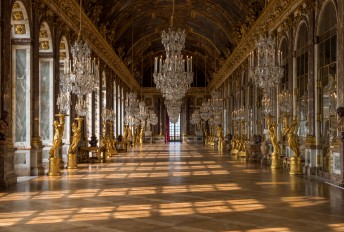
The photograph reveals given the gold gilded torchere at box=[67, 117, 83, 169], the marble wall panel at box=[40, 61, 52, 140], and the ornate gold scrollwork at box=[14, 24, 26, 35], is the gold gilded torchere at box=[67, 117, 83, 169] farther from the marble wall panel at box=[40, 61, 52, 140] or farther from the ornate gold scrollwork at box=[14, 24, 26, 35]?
the ornate gold scrollwork at box=[14, 24, 26, 35]

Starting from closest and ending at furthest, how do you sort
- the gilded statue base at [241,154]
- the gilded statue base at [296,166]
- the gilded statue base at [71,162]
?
1. the gilded statue base at [296,166]
2. the gilded statue base at [71,162]
3. the gilded statue base at [241,154]

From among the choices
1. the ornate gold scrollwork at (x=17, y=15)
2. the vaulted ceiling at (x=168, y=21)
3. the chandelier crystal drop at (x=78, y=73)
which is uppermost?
the vaulted ceiling at (x=168, y=21)

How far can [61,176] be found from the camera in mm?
14188

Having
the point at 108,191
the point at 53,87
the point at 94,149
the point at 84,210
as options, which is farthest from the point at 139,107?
the point at 84,210

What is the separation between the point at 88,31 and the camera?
23094 mm

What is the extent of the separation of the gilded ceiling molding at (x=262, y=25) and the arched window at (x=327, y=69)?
2096 millimetres

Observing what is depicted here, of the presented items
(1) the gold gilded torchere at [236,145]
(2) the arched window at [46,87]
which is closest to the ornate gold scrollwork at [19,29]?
(2) the arched window at [46,87]

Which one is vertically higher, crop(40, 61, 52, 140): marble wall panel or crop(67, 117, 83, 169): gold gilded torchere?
crop(40, 61, 52, 140): marble wall panel

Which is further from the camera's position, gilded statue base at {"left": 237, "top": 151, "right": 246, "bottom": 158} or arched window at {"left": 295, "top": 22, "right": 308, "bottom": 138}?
gilded statue base at {"left": 237, "top": 151, "right": 246, "bottom": 158}

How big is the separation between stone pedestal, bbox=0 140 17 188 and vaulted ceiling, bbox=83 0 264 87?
37.6ft

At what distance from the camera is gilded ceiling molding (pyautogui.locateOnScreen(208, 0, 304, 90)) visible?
18192mm

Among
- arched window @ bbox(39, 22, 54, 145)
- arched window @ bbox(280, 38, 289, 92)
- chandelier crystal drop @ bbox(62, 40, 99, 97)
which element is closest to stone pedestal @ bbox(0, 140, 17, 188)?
chandelier crystal drop @ bbox(62, 40, 99, 97)

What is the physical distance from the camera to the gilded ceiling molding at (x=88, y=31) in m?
17.6

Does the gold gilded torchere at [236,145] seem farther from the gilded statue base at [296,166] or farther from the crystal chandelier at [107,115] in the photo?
the gilded statue base at [296,166]
